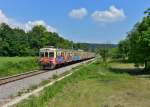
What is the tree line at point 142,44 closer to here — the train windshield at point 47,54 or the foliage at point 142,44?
the foliage at point 142,44

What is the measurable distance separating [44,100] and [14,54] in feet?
376

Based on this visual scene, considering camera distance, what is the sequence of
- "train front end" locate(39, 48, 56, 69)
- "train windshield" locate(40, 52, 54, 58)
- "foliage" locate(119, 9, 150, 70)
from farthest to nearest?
"train windshield" locate(40, 52, 54, 58) → "train front end" locate(39, 48, 56, 69) → "foliage" locate(119, 9, 150, 70)

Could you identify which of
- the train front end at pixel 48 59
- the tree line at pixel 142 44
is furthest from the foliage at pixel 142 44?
the train front end at pixel 48 59

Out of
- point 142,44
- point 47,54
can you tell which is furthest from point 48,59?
point 142,44

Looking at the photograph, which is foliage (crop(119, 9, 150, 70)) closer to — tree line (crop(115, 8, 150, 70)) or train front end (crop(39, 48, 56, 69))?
tree line (crop(115, 8, 150, 70))

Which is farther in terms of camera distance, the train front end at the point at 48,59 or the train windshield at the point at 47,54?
the train windshield at the point at 47,54

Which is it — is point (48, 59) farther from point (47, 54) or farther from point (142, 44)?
point (142, 44)

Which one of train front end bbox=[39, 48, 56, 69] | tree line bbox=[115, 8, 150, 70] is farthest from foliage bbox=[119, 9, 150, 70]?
train front end bbox=[39, 48, 56, 69]

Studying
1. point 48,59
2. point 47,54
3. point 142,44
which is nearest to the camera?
point 142,44

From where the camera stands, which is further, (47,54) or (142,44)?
(47,54)

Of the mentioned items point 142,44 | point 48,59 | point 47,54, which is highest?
point 142,44

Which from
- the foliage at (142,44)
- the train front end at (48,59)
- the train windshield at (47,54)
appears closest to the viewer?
the foliage at (142,44)

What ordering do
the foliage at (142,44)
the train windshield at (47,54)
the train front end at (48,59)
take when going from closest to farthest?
the foliage at (142,44), the train front end at (48,59), the train windshield at (47,54)

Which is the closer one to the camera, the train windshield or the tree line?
the tree line
